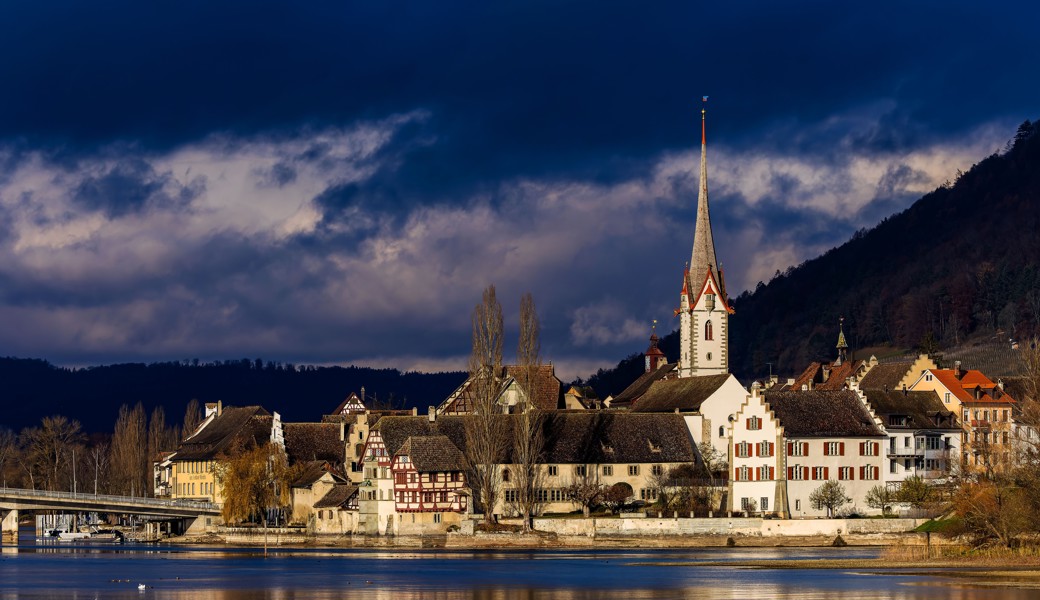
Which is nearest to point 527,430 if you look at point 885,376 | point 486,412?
point 486,412

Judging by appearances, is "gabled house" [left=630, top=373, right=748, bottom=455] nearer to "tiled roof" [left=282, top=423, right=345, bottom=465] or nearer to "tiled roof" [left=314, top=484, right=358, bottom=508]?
"tiled roof" [left=314, top=484, right=358, bottom=508]

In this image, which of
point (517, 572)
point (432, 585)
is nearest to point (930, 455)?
point (517, 572)

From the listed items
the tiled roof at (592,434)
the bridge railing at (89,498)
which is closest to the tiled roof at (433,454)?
the tiled roof at (592,434)

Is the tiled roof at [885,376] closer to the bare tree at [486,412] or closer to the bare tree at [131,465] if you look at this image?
the bare tree at [486,412]

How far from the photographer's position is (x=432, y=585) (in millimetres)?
86125

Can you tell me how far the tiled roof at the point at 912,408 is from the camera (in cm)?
13450

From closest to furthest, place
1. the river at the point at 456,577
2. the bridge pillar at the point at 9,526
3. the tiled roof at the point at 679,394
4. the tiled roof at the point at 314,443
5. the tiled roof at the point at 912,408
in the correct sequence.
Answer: the river at the point at 456,577, the tiled roof at the point at 912,408, the tiled roof at the point at 679,394, the bridge pillar at the point at 9,526, the tiled roof at the point at 314,443

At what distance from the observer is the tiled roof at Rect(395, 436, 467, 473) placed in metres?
134

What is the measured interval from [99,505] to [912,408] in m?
63.6

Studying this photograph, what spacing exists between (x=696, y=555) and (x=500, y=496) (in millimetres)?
25007

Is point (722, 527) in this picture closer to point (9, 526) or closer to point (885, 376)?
point (885, 376)

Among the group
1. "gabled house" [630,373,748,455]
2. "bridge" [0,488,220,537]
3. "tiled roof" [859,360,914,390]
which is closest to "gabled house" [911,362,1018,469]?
"tiled roof" [859,360,914,390]

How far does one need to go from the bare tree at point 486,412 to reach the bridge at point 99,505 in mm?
27342

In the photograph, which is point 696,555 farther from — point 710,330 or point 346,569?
point 710,330
